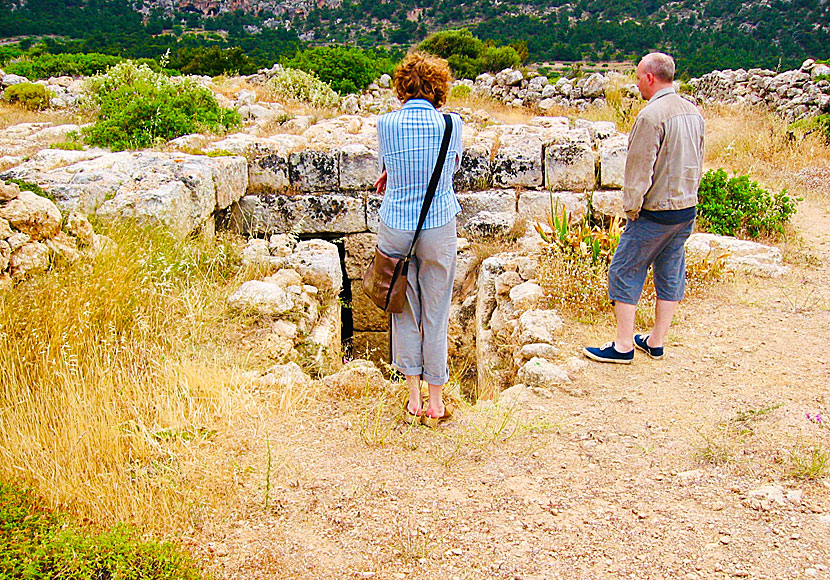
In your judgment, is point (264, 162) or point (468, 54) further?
point (468, 54)

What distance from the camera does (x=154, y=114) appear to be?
7812mm

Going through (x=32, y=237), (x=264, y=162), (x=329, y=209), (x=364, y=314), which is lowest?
(x=364, y=314)

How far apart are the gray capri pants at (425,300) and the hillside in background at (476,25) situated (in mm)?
25174

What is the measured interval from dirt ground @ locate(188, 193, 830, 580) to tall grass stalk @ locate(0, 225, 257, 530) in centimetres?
29

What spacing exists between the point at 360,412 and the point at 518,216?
13.5 ft

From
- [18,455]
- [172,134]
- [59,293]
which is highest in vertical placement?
[172,134]

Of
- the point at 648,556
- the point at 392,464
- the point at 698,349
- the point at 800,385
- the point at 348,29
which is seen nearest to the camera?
the point at 648,556

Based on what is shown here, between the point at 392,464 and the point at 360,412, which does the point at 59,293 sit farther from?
the point at 392,464

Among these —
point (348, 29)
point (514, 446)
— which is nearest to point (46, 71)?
point (514, 446)

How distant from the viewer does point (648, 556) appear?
273cm

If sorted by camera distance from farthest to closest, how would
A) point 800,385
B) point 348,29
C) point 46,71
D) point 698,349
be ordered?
1. point 348,29
2. point 46,71
3. point 698,349
4. point 800,385

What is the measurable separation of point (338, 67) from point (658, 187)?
948cm

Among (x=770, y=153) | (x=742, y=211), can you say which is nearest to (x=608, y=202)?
(x=742, y=211)

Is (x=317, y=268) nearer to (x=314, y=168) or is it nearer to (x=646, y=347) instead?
(x=314, y=168)
